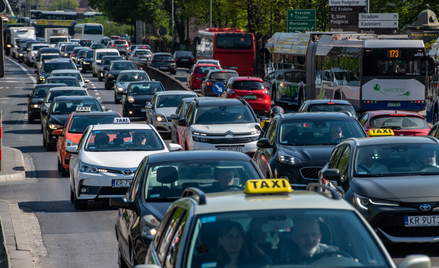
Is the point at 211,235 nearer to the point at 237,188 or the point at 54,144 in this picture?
the point at 237,188

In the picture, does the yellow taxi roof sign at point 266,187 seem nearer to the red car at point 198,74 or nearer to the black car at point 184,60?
the red car at point 198,74

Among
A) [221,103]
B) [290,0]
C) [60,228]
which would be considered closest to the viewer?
[60,228]

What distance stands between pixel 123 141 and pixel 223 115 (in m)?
5.19

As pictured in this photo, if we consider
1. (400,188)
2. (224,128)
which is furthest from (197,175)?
(224,128)

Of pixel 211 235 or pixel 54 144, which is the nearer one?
pixel 211 235

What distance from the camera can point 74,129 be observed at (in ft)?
61.8

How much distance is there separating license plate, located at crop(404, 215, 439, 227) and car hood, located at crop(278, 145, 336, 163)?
3.91 m

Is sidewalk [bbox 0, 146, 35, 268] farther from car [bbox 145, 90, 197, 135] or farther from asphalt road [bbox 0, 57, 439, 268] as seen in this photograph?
car [bbox 145, 90, 197, 135]

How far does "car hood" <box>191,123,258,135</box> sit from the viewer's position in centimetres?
1808

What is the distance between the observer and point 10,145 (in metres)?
25.9

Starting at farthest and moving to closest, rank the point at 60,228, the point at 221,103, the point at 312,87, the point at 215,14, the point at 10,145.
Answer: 1. the point at 215,14
2. the point at 312,87
3. the point at 10,145
4. the point at 221,103
5. the point at 60,228

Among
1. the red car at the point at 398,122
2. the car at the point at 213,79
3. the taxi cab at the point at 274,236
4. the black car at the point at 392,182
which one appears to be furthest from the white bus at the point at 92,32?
the taxi cab at the point at 274,236

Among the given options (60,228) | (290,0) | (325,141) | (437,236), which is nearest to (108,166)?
(60,228)

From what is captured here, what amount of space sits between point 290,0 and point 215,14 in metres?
28.8
